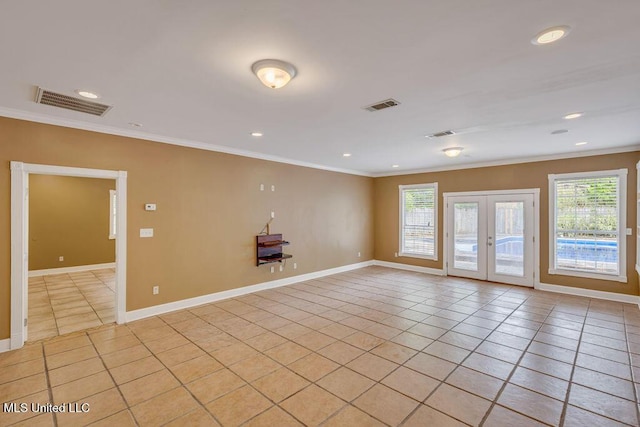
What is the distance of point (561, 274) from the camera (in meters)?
6.03

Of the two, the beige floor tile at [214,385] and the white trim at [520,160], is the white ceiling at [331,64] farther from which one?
the beige floor tile at [214,385]

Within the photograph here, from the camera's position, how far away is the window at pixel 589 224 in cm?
545

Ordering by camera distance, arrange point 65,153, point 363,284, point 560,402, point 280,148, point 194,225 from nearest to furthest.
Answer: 1. point 560,402
2. point 65,153
3. point 194,225
4. point 280,148
5. point 363,284

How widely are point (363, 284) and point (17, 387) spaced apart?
5.47m

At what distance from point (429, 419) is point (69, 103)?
4747 millimetres

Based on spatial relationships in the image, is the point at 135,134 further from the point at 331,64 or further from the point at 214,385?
the point at 214,385

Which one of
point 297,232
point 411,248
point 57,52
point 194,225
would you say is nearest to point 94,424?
point 57,52

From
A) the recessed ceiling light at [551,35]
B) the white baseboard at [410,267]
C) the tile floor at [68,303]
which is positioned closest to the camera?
the recessed ceiling light at [551,35]

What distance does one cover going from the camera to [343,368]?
3104 millimetres

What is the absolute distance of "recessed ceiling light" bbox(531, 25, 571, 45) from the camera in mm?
1944

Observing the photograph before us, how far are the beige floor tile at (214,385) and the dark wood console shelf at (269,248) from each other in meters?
3.16

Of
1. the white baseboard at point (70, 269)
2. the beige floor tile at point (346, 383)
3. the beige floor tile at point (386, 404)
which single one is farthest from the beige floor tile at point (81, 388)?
the white baseboard at point (70, 269)

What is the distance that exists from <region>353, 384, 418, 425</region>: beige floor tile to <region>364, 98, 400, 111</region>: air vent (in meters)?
2.87

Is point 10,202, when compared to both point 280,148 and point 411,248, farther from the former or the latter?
point 411,248
